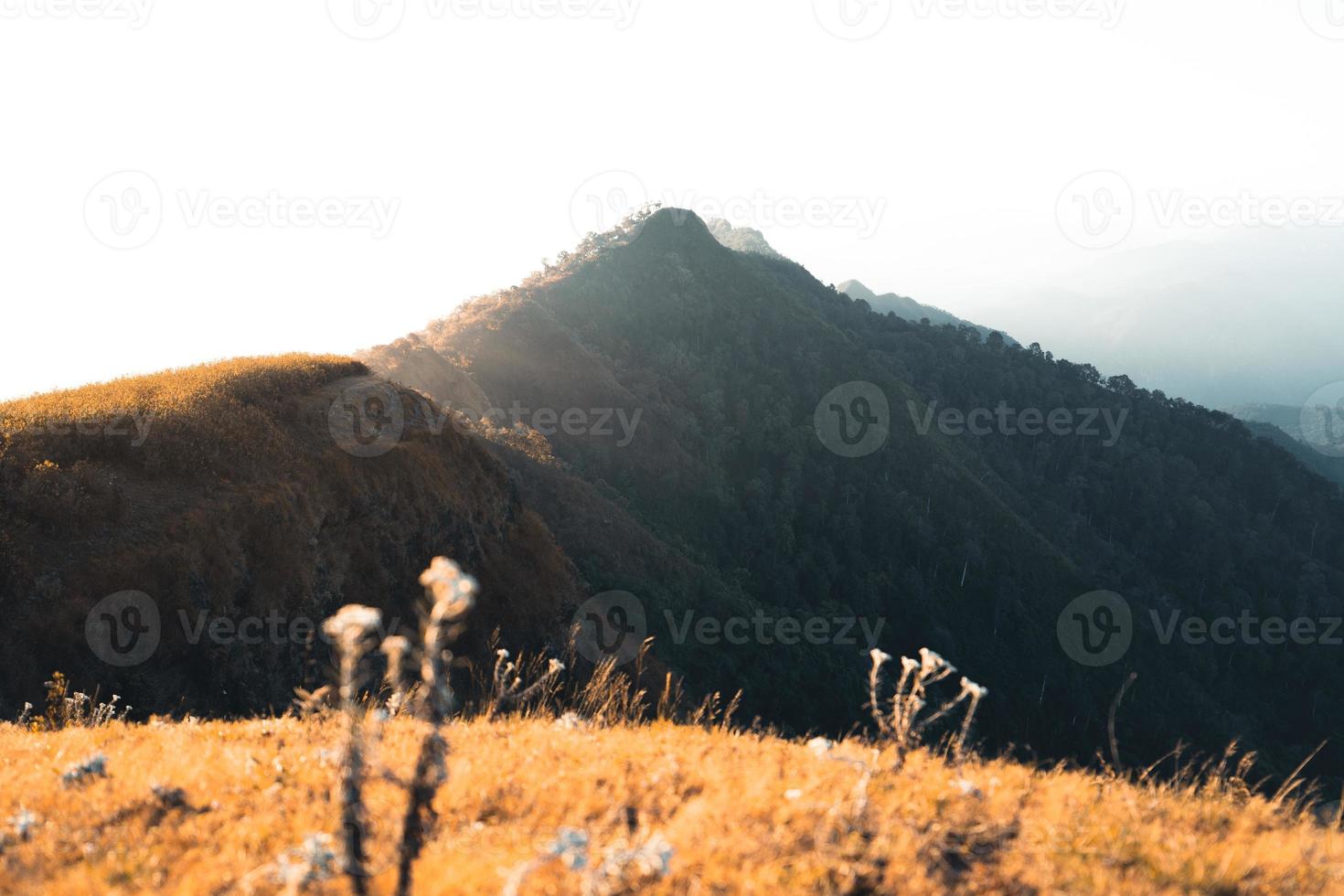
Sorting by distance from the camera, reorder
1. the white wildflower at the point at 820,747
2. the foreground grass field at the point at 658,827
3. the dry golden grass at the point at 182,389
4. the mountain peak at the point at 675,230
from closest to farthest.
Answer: the foreground grass field at the point at 658,827 → the white wildflower at the point at 820,747 → the dry golden grass at the point at 182,389 → the mountain peak at the point at 675,230

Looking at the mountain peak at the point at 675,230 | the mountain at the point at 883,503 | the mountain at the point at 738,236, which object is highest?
the mountain at the point at 738,236

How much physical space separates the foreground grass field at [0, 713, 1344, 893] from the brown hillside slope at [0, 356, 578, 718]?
7802 mm

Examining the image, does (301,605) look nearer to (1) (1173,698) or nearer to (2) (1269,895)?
(2) (1269,895)

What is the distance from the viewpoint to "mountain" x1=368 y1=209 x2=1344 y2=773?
4881 centimetres

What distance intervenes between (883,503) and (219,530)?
70.5 metres

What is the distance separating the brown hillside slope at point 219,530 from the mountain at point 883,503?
16.8 meters

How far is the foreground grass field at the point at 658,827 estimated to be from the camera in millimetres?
3283

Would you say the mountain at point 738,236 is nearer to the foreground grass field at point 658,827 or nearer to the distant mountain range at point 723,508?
the distant mountain range at point 723,508

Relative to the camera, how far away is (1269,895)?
3.55m

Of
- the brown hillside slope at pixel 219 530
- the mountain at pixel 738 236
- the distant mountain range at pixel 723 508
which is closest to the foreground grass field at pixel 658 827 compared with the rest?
the brown hillside slope at pixel 219 530

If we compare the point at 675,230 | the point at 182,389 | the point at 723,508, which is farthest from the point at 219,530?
the point at 675,230

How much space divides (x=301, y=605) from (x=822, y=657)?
1600 inches

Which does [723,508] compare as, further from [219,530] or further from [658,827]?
[658,827]

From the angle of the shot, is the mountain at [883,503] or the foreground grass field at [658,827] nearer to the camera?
the foreground grass field at [658,827]
